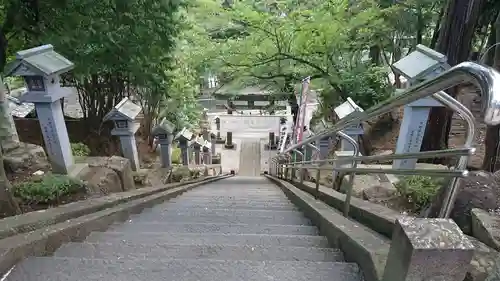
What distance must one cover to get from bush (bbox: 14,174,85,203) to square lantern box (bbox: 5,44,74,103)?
0.95m

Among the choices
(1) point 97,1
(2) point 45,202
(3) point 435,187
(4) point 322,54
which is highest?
(1) point 97,1

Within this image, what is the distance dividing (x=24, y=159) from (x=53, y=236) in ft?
12.2

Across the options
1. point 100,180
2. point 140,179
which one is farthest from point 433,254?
point 140,179

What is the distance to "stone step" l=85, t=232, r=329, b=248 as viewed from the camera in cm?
279

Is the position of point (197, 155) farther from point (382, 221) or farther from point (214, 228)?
point (382, 221)

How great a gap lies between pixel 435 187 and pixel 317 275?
2.53 m

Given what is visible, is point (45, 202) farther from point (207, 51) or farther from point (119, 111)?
point (207, 51)

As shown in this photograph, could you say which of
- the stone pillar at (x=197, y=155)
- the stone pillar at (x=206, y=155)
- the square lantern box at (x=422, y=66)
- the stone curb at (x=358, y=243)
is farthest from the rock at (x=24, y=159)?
the stone pillar at (x=206, y=155)

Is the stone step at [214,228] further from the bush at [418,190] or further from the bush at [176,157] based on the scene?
the bush at [176,157]

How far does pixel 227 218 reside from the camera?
415cm

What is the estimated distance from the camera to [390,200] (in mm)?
4332

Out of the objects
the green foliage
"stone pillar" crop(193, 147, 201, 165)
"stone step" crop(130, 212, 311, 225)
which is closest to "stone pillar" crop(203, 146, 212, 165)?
"stone pillar" crop(193, 147, 201, 165)

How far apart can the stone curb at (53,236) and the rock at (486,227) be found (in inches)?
94.4

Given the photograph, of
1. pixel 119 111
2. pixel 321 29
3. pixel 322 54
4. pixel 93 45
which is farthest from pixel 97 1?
pixel 322 54
